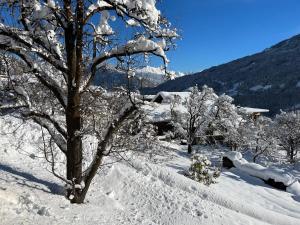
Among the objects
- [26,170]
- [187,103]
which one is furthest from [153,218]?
[187,103]

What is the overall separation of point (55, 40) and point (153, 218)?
5375mm

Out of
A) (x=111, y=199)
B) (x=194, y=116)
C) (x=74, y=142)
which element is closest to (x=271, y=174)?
(x=194, y=116)

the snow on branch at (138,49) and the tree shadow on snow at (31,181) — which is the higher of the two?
the snow on branch at (138,49)

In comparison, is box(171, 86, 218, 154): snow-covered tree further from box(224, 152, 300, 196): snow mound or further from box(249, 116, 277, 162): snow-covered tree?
box(224, 152, 300, 196): snow mound

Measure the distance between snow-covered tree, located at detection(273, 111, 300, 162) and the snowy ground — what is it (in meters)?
36.9

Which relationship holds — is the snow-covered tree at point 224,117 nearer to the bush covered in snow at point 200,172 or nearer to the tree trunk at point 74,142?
the bush covered in snow at point 200,172

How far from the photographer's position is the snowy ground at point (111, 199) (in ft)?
25.5

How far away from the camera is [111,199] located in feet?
33.8

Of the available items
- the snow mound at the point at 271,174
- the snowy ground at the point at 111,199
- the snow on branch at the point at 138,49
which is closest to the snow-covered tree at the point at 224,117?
the snow mound at the point at 271,174

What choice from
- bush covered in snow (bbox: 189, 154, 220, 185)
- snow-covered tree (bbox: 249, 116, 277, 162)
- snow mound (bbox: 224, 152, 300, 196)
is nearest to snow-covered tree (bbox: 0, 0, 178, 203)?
bush covered in snow (bbox: 189, 154, 220, 185)

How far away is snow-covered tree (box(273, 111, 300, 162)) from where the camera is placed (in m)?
49.0

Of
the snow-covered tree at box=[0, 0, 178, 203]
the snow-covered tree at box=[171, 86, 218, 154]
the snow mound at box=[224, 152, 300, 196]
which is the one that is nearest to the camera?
the snow-covered tree at box=[0, 0, 178, 203]

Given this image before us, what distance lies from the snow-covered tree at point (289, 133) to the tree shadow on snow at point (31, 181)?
43.5m

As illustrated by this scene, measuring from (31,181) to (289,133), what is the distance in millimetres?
45954
